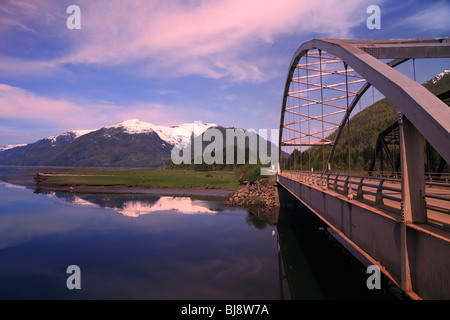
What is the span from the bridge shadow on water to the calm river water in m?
0.05

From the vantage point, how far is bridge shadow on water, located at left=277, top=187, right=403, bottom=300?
1427 cm

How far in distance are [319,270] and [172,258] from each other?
893 cm

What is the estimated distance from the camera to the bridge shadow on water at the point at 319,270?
14266mm

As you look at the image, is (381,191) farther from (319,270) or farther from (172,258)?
(172,258)

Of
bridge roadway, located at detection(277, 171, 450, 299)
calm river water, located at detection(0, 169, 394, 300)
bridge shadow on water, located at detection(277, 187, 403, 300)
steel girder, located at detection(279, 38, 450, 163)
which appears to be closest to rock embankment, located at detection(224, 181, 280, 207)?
calm river water, located at detection(0, 169, 394, 300)

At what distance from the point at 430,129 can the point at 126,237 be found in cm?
2314

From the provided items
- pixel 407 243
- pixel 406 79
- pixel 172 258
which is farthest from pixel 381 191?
pixel 172 258

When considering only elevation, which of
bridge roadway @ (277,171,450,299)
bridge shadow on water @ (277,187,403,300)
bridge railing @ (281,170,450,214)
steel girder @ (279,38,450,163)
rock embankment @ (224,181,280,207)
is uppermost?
steel girder @ (279,38,450,163)

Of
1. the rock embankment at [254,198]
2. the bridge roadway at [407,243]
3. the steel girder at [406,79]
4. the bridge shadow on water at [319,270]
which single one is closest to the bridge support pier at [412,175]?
the bridge roadway at [407,243]

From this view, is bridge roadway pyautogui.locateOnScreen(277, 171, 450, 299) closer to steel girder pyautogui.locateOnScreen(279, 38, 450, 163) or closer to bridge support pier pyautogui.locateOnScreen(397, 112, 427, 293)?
bridge support pier pyautogui.locateOnScreen(397, 112, 427, 293)

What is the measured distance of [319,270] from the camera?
17.9 meters

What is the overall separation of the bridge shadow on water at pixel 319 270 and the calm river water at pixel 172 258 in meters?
0.05
